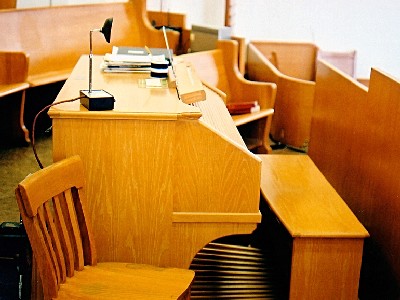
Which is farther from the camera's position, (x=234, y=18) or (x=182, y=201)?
(x=234, y=18)

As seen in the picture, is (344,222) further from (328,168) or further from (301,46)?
(301,46)

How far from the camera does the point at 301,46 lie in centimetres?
647

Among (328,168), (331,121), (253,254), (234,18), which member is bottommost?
(253,254)

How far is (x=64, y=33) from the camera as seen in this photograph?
517 cm

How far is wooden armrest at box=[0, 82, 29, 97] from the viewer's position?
170 inches

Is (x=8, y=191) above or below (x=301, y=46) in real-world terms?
below

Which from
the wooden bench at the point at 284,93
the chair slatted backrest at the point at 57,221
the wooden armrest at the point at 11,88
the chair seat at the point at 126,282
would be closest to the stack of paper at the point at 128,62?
the chair slatted backrest at the point at 57,221

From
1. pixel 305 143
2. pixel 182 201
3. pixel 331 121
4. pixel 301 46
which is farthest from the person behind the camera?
pixel 301 46

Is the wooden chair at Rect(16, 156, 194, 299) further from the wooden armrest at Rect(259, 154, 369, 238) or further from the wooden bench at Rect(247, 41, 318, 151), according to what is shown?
the wooden bench at Rect(247, 41, 318, 151)

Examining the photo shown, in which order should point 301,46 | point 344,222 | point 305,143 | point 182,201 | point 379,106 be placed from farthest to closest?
point 301,46, point 305,143, point 379,106, point 344,222, point 182,201

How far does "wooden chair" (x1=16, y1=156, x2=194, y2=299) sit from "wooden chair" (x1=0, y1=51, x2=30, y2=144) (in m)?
2.19

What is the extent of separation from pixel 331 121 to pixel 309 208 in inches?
42.6

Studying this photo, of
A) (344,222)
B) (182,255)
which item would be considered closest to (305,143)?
(344,222)

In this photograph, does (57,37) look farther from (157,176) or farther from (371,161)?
(157,176)
